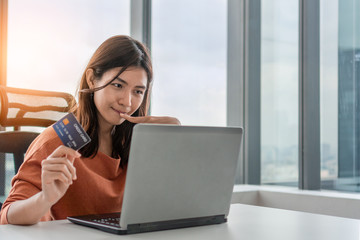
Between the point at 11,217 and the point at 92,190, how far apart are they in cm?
30

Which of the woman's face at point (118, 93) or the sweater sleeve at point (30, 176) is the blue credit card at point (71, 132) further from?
the woman's face at point (118, 93)

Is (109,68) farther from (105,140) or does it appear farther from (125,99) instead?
(105,140)

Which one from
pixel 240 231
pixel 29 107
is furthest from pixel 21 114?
pixel 240 231

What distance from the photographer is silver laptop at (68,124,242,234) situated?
89 centimetres

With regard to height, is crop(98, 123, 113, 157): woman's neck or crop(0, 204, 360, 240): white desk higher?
crop(98, 123, 113, 157): woman's neck

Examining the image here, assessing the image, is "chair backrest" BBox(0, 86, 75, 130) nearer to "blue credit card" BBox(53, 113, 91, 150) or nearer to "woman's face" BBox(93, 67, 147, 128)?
"woman's face" BBox(93, 67, 147, 128)

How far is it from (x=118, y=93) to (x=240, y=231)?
0.64 metres

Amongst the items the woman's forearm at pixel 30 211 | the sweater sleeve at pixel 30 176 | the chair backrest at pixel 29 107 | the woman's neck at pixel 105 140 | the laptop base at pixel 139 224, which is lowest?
the laptop base at pixel 139 224

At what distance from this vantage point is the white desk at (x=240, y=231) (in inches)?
36.0

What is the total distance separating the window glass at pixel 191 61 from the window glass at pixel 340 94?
2.61 ft

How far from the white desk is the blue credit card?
20 cm

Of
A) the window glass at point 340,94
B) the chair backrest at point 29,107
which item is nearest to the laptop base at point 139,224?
the chair backrest at point 29,107

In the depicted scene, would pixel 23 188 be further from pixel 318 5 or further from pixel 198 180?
pixel 318 5

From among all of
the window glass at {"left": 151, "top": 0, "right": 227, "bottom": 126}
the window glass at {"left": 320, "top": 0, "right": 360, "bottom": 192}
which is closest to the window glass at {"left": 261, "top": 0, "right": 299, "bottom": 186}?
the window glass at {"left": 320, "top": 0, "right": 360, "bottom": 192}
